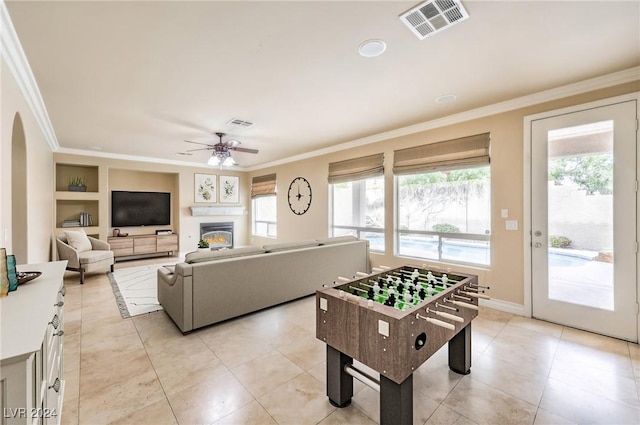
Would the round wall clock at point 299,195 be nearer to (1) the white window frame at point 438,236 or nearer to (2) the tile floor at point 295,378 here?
(1) the white window frame at point 438,236

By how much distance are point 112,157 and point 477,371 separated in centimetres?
766

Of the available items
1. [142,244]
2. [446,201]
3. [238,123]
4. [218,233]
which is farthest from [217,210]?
[446,201]

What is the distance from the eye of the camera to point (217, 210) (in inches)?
307

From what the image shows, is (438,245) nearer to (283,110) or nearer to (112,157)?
(283,110)

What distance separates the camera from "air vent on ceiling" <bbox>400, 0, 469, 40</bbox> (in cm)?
175

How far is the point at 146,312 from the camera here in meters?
3.44

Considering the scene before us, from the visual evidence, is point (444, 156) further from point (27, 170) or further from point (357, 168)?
point (27, 170)

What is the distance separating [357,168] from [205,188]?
15.5 ft

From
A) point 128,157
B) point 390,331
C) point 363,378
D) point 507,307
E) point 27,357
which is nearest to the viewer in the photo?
point 27,357

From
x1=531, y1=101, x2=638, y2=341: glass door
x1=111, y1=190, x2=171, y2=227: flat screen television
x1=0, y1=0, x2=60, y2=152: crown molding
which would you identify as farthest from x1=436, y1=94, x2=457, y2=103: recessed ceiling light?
x1=111, y1=190, x2=171, y2=227: flat screen television

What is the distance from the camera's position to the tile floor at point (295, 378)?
5.78 ft

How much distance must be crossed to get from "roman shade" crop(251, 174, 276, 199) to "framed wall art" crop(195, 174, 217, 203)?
1.10m

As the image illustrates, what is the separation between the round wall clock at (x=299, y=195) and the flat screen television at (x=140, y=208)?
355 cm

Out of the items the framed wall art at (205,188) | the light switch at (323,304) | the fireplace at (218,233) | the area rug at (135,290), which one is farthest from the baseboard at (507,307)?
the framed wall art at (205,188)
